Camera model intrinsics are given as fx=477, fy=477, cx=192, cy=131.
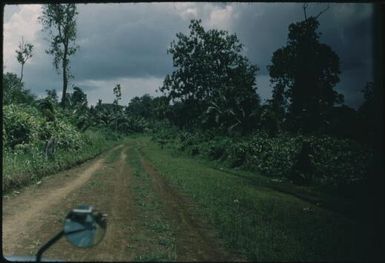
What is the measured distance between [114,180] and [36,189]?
3.41 meters

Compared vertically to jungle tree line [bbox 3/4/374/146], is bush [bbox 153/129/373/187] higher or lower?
lower

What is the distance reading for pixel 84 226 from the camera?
3.33m

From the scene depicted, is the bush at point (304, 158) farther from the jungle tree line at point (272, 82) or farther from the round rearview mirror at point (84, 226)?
the round rearview mirror at point (84, 226)

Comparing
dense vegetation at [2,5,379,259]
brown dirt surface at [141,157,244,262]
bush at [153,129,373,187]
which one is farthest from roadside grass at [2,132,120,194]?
bush at [153,129,373,187]

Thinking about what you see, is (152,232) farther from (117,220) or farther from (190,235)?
(117,220)

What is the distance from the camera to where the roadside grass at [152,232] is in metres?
6.20

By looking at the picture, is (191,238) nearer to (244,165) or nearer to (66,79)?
(66,79)

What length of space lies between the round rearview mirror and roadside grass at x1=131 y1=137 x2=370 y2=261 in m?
3.19

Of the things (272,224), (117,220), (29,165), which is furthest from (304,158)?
(117,220)

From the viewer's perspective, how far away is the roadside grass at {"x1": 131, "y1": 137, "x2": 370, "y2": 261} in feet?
22.2

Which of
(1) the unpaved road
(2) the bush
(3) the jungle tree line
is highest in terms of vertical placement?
(3) the jungle tree line

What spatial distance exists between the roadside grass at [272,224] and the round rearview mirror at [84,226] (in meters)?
3.19

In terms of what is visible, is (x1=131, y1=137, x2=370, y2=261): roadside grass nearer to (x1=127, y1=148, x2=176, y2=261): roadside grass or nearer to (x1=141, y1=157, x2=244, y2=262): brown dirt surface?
(x1=141, y1=157, x2=244, y2=262): brown dirt surface

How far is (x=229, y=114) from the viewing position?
105 feet
